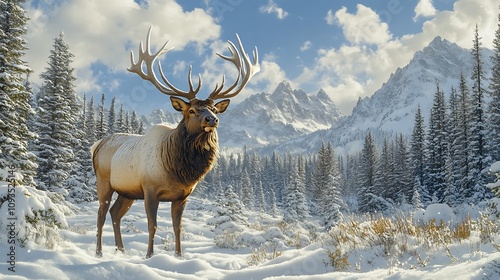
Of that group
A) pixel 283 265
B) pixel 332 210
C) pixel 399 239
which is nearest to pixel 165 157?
pixel 283 265

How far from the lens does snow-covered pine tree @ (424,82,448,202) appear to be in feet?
132

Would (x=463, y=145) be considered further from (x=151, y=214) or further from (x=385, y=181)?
(x=151, y=214)

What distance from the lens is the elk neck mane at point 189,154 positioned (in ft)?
19.6

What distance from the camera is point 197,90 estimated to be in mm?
6371

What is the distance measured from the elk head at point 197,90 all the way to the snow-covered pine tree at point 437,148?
38272 mm

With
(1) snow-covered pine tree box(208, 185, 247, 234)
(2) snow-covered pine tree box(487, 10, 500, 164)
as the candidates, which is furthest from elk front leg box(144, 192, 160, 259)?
(2) snow-covered pine tree box(487, 10, 500, 164)

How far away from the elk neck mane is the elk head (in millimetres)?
140

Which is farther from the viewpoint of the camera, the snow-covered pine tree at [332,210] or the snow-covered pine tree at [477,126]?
the snow-covered pine tree at [477,126]

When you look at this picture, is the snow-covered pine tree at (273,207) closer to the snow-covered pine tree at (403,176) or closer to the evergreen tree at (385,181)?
the evergreen tree at (385,181)

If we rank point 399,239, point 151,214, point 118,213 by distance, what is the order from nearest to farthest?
point 399,239 → point 151,214 → point 118,213

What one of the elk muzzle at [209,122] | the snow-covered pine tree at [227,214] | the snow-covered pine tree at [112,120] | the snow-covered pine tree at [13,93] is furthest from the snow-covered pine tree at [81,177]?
the elk muzzle at [209,122]

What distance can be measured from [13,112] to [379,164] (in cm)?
4283

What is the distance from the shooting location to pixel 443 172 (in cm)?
3978

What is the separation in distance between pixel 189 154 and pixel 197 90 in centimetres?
114
